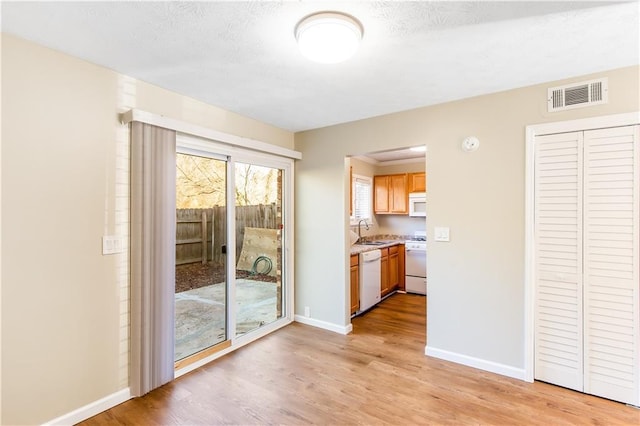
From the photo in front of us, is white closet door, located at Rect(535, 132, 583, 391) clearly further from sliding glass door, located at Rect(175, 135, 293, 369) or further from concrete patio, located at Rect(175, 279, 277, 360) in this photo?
concrete patio, located at Rect(175, 279, 277, 360)

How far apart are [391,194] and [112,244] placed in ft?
15.4

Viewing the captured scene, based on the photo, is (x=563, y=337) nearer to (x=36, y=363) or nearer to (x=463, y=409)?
(x=463, y=409)

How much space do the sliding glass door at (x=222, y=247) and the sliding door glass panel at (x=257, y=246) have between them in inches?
0.4

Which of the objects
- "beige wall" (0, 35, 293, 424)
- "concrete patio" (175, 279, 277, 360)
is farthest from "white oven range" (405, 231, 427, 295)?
"beige wall" (0, 35, 293, 424)

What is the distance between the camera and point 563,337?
2.40m

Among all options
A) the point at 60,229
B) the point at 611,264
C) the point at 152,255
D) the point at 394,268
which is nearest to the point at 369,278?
the point at 394,268

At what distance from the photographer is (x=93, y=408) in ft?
6.85

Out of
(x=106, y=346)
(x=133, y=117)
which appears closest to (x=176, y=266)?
(x=106, y=346)

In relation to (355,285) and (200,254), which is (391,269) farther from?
(200,254)

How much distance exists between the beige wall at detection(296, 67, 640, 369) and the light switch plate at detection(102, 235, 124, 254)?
8.15 ft

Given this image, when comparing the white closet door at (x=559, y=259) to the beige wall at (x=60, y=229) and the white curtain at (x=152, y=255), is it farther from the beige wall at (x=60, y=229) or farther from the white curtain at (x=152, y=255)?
the beige wall at (x=60, y=229)

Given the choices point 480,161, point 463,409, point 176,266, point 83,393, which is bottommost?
point 463,409

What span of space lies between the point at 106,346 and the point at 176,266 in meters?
0.79

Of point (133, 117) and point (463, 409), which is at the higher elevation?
point (133, 117)
